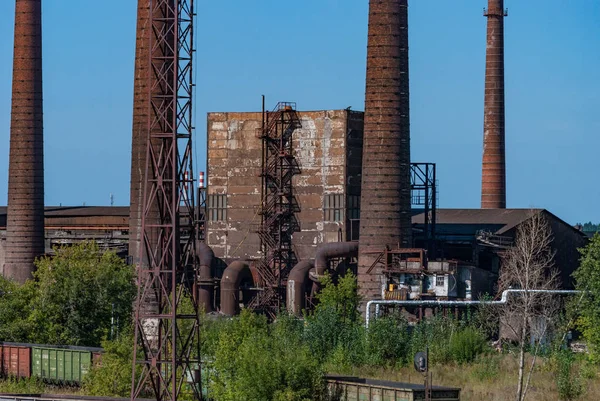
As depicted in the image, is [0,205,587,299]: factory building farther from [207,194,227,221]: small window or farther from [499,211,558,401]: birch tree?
[499,211,558,401]: birch tree

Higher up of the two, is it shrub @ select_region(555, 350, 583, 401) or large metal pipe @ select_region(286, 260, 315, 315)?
large metal pipe @ select_region(286, 260, 315, 315)

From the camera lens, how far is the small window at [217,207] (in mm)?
53656

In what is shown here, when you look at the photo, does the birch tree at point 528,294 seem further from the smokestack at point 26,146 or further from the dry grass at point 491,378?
the smokestack at point 26,146

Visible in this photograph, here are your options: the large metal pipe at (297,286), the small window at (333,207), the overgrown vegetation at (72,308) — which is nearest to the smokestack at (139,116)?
the overgrown vegetation at (72,308)

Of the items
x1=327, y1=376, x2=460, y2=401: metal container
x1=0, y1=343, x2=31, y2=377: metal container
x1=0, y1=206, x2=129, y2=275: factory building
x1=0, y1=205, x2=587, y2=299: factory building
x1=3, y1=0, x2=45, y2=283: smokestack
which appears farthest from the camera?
x1=0, y1=206, x2=129, y2=275: factory building

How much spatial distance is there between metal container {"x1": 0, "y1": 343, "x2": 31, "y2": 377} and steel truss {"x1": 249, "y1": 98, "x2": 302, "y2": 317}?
15.3 m

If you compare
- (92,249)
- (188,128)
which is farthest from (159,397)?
(92,249)

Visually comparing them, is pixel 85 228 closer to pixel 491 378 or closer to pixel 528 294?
pixel 528 294

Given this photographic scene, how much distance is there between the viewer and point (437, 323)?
3959cm

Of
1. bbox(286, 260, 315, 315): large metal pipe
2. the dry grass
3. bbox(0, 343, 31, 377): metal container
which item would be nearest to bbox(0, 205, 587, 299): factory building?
bbox(286, 260, 315, 315): large metal pipe

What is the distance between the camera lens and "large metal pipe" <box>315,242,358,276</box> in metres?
48.8

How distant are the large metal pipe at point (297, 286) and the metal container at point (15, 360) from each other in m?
13.5

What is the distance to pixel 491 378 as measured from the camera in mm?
33688

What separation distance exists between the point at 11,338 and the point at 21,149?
12.8 meters
